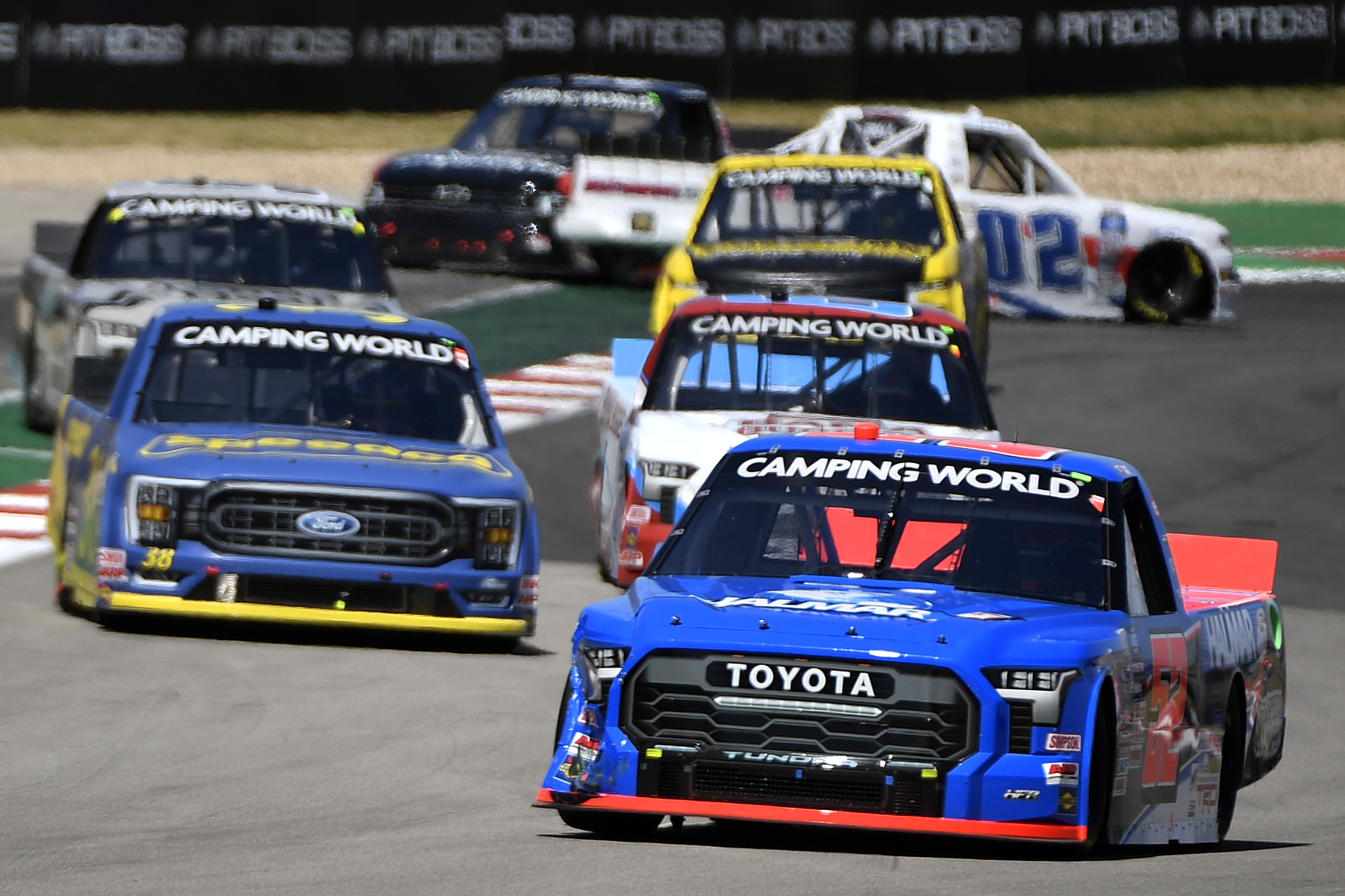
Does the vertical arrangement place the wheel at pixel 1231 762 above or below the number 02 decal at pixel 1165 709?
below

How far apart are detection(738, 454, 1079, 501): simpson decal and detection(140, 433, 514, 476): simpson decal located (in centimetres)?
361

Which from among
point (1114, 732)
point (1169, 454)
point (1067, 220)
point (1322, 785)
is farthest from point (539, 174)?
point (1114, 732)

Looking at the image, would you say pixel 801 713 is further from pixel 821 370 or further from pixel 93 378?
pixel 821 370

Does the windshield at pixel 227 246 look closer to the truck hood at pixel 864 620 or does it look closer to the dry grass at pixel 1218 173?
the truck hood at pixel 864 620

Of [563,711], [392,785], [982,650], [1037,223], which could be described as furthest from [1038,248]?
[982,650]

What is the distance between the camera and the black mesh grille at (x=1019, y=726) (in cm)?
729

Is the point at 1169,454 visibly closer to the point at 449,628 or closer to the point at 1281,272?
the point at 449,628

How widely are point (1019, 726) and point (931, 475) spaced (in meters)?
1.17

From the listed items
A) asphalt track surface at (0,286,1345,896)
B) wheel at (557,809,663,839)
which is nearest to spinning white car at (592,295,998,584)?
asphalt track surface at (0,286,1345,896)

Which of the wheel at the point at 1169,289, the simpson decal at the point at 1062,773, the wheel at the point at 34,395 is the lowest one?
the wheel at the point at 1169,289

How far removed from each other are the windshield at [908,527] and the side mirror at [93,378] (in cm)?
423

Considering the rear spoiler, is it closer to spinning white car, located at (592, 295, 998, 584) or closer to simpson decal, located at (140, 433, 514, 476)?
spinning white car, located at (592, 295, 998, 584)

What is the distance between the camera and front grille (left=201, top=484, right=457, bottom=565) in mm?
11281

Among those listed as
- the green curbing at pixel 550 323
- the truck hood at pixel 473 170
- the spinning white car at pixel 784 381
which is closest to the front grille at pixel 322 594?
the spinning white car at pixel 784 381
